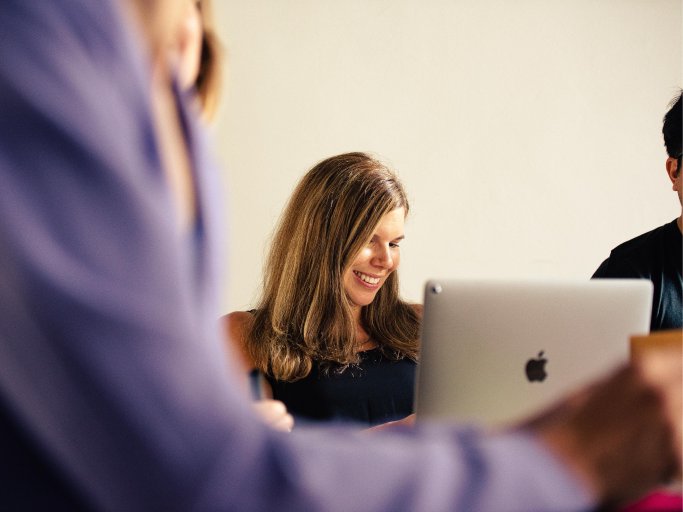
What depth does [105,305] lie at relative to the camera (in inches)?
10.2

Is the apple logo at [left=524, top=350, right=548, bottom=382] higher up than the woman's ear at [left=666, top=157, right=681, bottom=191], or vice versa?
the woman's ear at [left=666, top=157, right=681, bottom=191]

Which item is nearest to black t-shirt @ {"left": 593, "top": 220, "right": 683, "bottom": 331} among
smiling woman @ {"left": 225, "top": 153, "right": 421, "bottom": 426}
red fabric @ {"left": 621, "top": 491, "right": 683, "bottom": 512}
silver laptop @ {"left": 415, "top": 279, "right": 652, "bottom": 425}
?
smiling woman @ {"left": 225, "top": 153, "right": 421, "bottom": 426}

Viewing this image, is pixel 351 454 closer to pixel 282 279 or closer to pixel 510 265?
pixel 282 279

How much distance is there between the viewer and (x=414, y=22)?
3.44 m

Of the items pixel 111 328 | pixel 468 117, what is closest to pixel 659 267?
pixel 468 117

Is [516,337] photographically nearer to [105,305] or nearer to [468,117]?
[105,305]

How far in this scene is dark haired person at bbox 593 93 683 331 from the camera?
210 cm

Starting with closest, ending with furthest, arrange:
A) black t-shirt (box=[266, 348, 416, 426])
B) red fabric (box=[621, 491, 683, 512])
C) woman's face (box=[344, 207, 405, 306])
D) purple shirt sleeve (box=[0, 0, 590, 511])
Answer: purple shirt sleeve (box=[0, 0, 590, 511]) → red fabric (box=[621, 491, 683, 512]) → black t-shirt (box=[266, 348, 416, 426]) → woman's face (box=[344, 207, 405, 306])

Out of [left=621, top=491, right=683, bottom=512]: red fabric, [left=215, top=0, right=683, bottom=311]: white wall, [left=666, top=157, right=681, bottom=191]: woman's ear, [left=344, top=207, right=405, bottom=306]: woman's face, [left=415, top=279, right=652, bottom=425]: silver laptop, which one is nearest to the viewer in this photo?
[left=621, top=491, right=683, bottom=512]: red fabric

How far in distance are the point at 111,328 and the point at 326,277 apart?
77.4 inches

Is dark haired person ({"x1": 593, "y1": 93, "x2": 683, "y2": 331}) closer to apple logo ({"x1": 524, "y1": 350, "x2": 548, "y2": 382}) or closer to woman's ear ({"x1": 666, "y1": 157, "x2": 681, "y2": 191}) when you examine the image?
woman's ear ({"x1": 666, "y1": 157, "x2": 681, "y2": 191})

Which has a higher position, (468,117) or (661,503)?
(468,117)

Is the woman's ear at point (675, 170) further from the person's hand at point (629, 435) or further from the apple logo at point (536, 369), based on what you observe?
the person's hand at point (629, 435)

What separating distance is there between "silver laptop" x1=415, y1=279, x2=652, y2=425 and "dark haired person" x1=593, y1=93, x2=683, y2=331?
100 cm
